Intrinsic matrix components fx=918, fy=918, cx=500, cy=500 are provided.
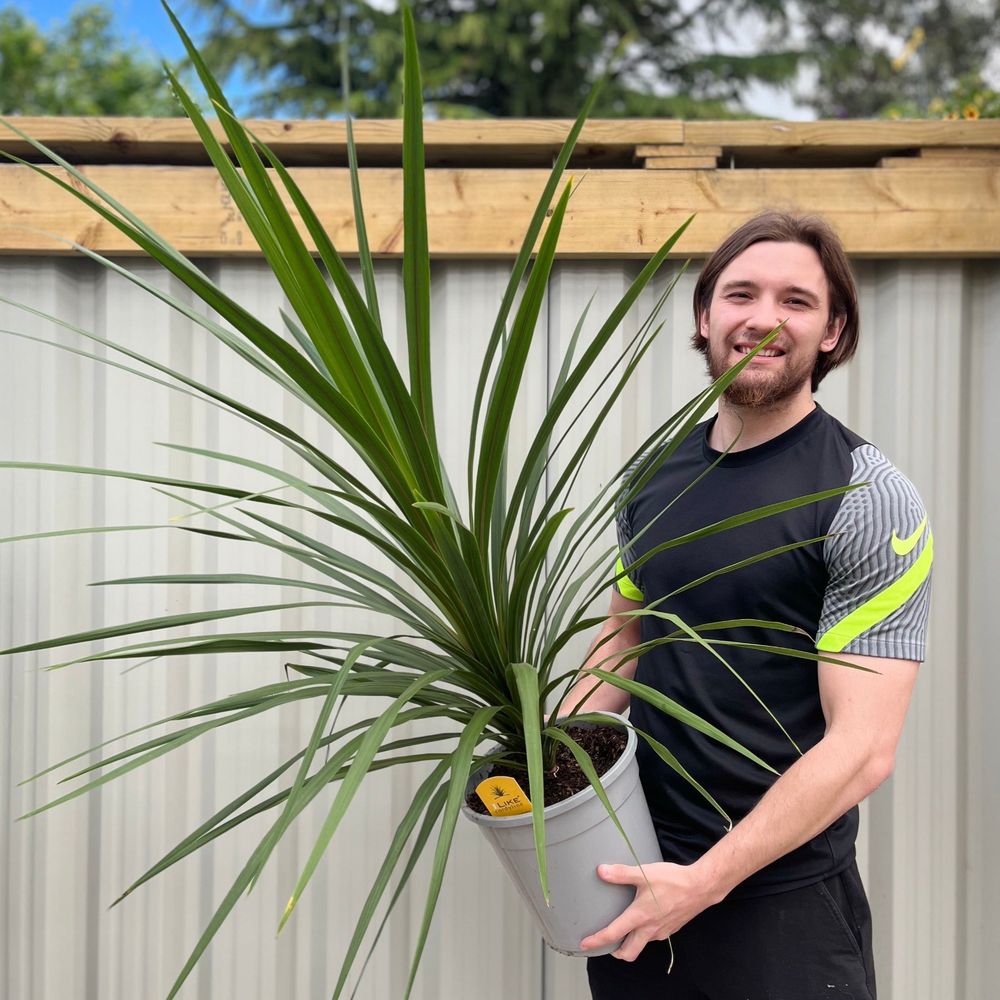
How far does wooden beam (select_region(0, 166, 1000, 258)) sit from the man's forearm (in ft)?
3.16

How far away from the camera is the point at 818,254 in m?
1.26

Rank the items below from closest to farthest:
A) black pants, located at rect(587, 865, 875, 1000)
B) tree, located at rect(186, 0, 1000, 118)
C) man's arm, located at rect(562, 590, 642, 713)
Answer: black pants, located at rect(587, 865, 875, 1000), man's arm, located at rect(562, 590, 642, 713), tree, located at rect(186, 0, 1000, 118)

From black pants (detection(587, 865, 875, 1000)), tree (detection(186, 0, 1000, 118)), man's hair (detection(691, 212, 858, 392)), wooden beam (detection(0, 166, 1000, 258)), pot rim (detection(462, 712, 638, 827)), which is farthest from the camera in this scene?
tree (detection(186, 0, 1000, 118))

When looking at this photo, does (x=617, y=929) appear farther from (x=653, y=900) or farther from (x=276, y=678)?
(x=276, y=678)

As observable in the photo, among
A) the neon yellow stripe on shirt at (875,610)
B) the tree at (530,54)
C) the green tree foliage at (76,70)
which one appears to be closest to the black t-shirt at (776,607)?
the neon yellow stripe on shirt at (875,610)

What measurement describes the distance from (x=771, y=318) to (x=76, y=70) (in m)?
11.5

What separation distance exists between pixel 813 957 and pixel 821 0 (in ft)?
38.0

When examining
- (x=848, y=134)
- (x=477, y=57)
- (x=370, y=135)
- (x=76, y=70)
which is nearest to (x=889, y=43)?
(x=477, y=57)

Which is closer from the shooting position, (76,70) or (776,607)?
(776,607)

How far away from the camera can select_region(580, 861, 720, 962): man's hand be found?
104 cm

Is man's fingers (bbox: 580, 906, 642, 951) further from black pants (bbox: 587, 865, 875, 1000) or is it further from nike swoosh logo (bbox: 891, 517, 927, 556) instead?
nike swoosh logo (bbox: 891, 517, 927, 556)

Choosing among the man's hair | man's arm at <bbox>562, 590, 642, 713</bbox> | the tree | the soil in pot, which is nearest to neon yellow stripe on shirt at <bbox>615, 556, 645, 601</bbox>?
man's arm at <bbox>562, 590, 642, 713</bbox>

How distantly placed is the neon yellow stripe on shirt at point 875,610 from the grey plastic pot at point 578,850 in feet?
0.88

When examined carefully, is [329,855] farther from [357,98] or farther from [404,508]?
[357,98]
